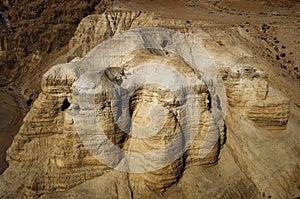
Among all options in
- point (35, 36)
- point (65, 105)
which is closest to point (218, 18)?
point (65, 105)

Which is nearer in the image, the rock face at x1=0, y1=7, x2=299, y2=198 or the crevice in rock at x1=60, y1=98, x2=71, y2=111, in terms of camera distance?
the rock face at x1=0, y1=7, x2=299, y2=198

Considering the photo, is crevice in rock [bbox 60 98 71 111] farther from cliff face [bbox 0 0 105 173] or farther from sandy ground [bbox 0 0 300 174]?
cliff face [bbox 0 0 105 173]

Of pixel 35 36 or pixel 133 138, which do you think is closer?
pixel 133 138

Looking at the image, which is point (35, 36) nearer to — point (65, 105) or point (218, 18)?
point (218, 18)

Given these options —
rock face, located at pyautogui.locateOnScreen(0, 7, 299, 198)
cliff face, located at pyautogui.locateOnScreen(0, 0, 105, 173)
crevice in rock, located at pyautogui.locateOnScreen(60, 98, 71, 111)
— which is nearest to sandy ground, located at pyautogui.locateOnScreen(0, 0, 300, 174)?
cliff face, located at pyautogui.locateOnScreen(0, 0, 105, 173)

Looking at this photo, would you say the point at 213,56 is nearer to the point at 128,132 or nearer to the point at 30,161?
the point at 128,132

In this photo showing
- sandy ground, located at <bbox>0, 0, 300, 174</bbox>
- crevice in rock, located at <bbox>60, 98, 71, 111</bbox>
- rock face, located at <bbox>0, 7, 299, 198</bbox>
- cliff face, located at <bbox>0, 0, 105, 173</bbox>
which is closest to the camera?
rock face, located at <bbox>0, 7, 299, 198</bbox>

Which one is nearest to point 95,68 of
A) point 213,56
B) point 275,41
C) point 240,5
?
point 213,56

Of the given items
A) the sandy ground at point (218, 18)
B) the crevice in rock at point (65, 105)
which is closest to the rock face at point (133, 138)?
the crevice in rock at point (65, 105)

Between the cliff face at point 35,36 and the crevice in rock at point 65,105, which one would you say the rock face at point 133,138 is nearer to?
the crevice in rock at point 65,105
